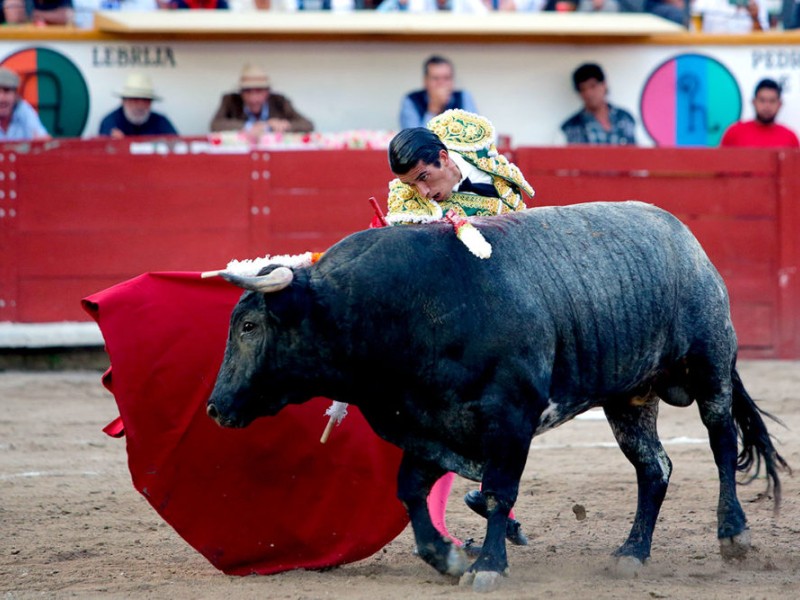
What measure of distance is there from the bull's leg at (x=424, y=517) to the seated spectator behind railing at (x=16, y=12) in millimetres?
6456

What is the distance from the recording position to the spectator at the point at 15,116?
A: 839 cm

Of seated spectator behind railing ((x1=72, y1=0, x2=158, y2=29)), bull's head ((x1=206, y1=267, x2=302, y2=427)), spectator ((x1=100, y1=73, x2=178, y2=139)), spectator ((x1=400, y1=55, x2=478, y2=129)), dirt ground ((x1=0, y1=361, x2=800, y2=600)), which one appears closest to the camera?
bull's head ((x1=206, y1=267, x2=302, y2=427))

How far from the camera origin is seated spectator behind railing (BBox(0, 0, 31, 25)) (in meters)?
9.28

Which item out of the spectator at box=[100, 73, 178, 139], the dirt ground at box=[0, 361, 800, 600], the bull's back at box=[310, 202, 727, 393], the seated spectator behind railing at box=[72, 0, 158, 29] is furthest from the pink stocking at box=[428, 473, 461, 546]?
the seated spectator behind railing at box=[72, 0, 158, 29]

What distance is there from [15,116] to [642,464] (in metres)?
5.66

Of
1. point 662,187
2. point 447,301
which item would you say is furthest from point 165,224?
point 447,301

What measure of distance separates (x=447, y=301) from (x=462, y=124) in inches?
26.5

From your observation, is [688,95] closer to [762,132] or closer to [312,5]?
[762,132]

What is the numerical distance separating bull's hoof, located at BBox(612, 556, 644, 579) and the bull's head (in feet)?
3.59

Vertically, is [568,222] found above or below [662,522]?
above

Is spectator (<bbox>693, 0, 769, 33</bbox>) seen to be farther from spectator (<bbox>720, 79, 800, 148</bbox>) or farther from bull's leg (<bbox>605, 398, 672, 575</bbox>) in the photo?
bull's leg (<bbox>605, 398, 672, 575</bbox>)

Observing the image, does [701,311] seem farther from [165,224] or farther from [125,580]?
[165,224]

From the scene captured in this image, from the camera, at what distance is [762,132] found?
9.20 metres

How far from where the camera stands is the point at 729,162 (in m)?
8.80
